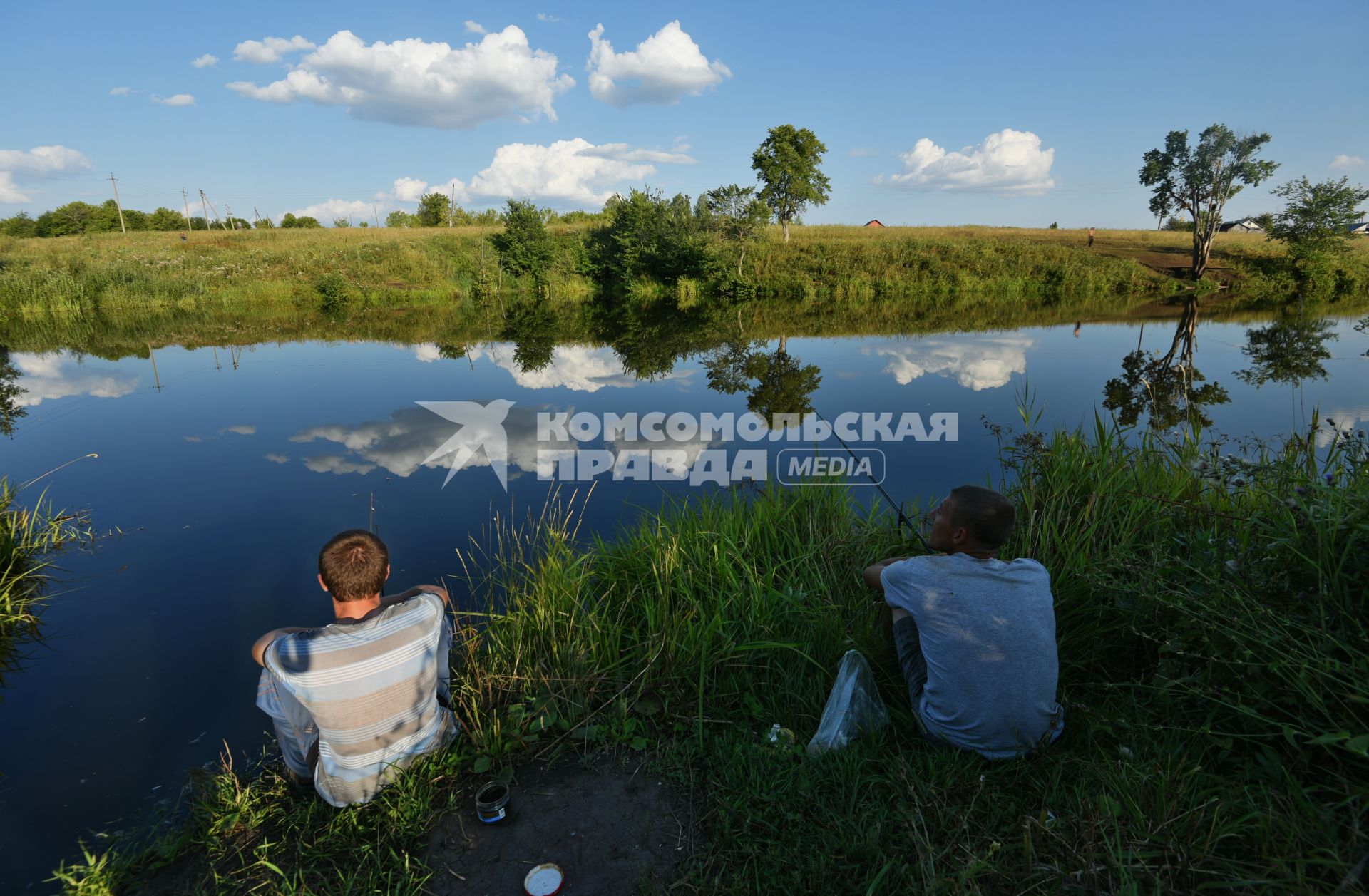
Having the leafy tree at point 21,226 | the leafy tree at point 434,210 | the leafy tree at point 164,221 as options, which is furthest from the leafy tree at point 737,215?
the leafy tree at point 21,226

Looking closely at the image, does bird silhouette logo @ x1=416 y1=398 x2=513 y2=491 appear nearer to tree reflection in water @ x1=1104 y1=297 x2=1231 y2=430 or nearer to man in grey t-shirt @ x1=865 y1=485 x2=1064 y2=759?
man in grey t-shirt @ x1=865 y1=485 x2=1064 y2=759

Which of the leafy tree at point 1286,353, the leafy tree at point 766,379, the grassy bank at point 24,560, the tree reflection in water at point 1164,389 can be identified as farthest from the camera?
the leafy tree at point 1286,353

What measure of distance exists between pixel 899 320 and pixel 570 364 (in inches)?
479

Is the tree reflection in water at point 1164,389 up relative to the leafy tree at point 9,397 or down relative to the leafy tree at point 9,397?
up

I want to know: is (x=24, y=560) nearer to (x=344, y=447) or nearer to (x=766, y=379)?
(x=344, y=447)

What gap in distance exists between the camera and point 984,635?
7.16ft

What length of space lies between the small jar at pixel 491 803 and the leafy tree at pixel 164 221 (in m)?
72.8

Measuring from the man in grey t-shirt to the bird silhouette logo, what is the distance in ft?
16.4

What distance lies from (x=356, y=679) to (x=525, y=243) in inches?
1167

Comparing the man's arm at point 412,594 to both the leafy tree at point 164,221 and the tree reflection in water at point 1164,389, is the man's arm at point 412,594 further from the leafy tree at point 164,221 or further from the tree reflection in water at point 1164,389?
the leafy tree at point 164,221

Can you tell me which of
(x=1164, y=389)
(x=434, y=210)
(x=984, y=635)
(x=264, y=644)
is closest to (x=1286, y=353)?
(x=1164, y=389)

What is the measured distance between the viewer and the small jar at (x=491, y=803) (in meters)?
2.27

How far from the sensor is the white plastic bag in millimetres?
2445

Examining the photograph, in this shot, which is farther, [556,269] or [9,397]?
[556,269]
